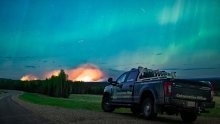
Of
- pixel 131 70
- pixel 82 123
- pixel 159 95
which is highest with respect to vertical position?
pixel 131 70

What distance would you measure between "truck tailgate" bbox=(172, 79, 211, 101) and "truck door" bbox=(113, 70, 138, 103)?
380cm

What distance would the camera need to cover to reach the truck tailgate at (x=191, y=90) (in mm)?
14555

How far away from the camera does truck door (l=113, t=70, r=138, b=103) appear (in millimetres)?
18250

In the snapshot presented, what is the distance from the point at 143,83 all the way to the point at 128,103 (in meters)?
2.00

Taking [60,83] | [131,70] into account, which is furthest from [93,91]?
[131,70]

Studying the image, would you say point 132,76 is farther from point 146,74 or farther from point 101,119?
point 101,119

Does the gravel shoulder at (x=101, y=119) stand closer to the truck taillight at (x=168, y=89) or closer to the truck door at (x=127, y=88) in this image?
the truck door at (x=127, y=88)

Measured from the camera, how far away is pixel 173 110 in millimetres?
14875

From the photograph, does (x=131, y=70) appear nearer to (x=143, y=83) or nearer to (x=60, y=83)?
(x=143, y=83)

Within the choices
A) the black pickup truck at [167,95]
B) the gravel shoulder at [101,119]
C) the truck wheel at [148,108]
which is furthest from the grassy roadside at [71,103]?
the truck wheel at [148,108]

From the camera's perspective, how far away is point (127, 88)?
18688 mm

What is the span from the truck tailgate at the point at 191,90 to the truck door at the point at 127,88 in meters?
3.80

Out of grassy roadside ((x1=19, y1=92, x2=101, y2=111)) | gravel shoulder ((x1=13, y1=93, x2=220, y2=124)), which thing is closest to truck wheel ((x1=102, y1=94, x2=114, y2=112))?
gravel shoulder ((x1=13, y1=93, x2=220, y2=124))

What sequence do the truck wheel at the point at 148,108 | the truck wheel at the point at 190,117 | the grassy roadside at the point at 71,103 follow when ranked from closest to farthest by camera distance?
the truck wheel at the point at 148,108 → the truck wheel at the point at 190,117 → the grassy roadside at the point at 71,103
